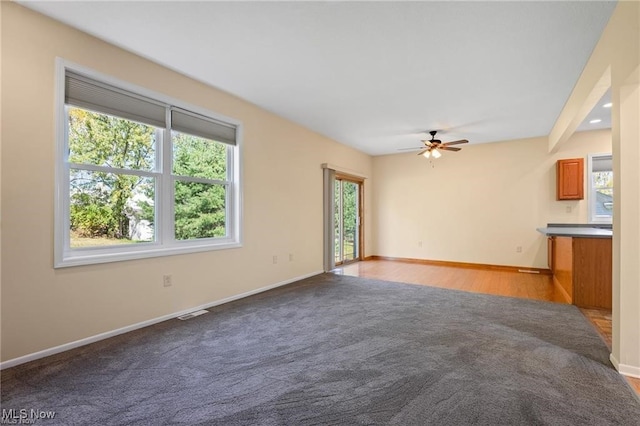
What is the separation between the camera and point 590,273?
12.0 feet

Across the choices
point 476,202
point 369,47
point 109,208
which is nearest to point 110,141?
point 109,208

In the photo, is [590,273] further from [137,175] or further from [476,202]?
[137,175]

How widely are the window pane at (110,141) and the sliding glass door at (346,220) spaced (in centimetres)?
401

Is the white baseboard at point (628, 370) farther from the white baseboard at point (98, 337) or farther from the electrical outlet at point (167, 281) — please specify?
the electrical outlet at point (167, 281)

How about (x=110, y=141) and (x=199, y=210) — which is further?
(x=199, y=210)

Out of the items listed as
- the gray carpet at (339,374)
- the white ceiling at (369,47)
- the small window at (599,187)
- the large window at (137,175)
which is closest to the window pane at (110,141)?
the large window at (137,175)

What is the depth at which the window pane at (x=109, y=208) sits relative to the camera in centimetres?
267

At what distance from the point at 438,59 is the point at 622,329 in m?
2.71

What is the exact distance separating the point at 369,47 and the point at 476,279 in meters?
4.42

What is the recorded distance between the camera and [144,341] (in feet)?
8.74

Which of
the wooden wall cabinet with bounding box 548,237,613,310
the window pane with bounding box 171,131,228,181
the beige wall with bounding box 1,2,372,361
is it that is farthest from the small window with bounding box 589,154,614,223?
the window pane with bounding box 171,131,228,181

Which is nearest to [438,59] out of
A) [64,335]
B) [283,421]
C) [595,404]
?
[595,404]

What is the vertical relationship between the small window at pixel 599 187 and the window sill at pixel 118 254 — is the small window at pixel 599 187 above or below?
above

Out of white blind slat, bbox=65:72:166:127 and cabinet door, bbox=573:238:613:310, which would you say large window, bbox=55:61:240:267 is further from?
cabinet door, bbox=573:238:613:310
